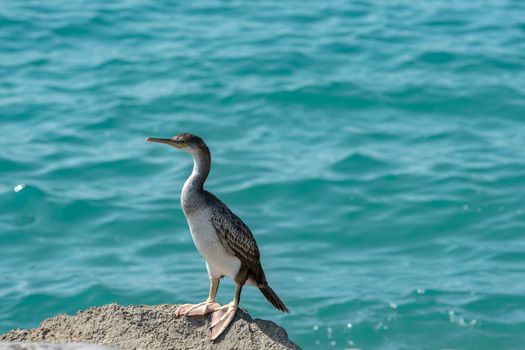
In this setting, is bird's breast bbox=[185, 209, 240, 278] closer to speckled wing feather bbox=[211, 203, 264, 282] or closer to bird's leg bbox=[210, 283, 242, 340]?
speckled wing feather bbox=[211, 203, 264, 282]

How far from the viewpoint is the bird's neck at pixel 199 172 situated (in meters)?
6.85

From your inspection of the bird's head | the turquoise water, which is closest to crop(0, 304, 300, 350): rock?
the bird's head

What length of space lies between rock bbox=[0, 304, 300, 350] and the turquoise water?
460cm

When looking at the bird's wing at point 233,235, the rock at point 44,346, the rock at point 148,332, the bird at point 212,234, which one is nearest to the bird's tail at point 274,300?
the bird at point 212,234

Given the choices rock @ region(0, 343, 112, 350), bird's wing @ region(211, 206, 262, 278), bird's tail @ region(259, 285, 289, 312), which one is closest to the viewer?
rock @ region(0, 343, 112, 350)

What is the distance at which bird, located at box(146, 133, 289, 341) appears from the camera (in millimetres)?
6852

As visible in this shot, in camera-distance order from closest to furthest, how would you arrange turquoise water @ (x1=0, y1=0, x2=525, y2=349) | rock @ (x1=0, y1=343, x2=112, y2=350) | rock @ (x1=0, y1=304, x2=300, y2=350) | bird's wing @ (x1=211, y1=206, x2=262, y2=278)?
rock @ (x1=0, y1=343, x2=112, y2=350) < rock @ (x1=0, y1=304, x2=300, y2=350) < bird's wing @ (x1=211, y1=206, x2=262, y2=278) < turquoise water @ (x1=0, y1=0, x2=525, y2=349)

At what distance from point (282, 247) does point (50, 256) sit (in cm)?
269

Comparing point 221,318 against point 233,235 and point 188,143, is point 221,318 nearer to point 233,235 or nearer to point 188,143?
point 233,235

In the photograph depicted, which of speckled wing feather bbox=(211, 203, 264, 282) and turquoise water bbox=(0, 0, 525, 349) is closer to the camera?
speckled wing feather bbox=(211, 203, 264, 282)

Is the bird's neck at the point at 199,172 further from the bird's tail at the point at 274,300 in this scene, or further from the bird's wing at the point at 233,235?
the bird's tail at the point at 274,300

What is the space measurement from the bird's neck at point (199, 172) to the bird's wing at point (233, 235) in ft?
0.63

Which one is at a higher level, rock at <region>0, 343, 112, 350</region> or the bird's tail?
rock at <region>0, 343, 112, 350</region>

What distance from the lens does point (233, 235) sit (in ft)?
22.6
